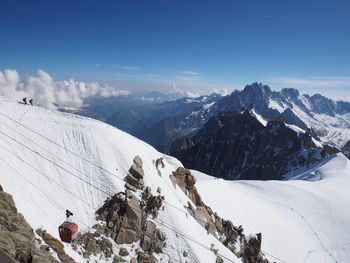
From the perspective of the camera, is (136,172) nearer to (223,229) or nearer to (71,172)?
(71,172)

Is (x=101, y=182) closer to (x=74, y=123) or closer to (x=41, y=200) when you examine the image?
(x=41, y=200)

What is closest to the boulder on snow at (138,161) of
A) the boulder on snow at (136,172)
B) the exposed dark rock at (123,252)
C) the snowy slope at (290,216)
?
the boulder on snow at (136,172)

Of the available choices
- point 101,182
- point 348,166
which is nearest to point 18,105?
point 101,182

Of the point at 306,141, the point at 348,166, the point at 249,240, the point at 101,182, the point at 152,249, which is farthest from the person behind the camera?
the point at 306,141

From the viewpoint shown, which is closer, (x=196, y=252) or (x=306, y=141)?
(x=196, y=252)

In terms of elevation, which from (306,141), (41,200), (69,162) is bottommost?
(306,141)

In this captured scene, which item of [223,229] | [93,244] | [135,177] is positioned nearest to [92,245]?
[93,244]

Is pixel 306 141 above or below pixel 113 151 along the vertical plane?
below

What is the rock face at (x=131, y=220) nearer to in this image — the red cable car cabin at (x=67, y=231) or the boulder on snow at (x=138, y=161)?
the red cable car cabin at (x=67, y=231)

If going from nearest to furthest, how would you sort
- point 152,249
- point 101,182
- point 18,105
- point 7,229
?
point 7,229, point 152,249, point 101,182, point 18,105
